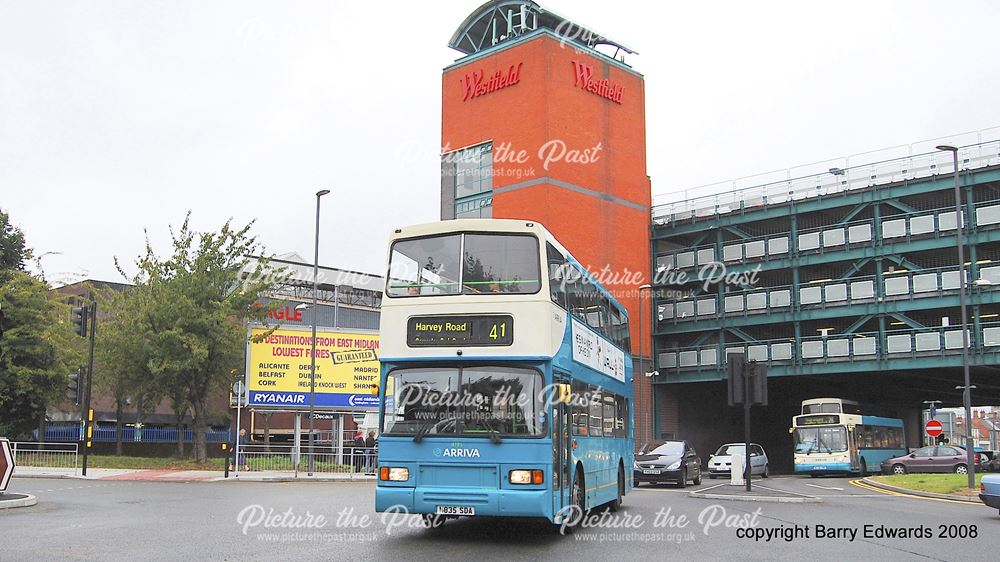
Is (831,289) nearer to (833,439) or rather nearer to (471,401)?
(833,439)

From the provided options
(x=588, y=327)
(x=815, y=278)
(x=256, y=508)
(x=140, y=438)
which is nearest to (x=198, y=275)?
(x=140, y=438)

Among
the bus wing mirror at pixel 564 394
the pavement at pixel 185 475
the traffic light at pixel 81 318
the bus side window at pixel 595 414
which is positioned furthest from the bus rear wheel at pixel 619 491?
the traffic light at pixel 81 318

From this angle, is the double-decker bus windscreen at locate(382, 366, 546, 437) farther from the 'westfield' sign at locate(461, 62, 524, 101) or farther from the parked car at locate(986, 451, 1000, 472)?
the parked car at locate(986, 451, 1000, 472)

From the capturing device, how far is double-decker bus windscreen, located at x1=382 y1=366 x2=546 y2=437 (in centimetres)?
1269

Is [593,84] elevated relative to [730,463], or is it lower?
elevated

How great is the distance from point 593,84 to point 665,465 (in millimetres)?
26972

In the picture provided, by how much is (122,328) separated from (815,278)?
35.2 metres

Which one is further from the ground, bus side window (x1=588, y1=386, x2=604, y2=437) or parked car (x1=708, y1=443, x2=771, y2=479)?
bus side window (x1=588, y1=386, x2=604, y2=437)

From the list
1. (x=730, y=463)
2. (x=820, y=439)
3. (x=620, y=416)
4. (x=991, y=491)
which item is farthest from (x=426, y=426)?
(x=820, y=439)

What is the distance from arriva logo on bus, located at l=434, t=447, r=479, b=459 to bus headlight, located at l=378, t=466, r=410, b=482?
0.49 meters

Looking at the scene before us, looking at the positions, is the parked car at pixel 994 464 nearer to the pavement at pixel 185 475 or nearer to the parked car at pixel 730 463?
A: the parked car at pixel 730 463

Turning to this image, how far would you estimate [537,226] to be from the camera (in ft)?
44.2

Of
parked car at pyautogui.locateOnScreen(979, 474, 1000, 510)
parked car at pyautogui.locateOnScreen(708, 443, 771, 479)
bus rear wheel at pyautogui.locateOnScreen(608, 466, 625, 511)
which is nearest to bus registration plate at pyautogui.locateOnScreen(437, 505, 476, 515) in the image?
bus rear wheel at pyautogui.locateOnScreen(608, 466, 625, 511)

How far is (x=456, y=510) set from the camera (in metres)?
12.5
